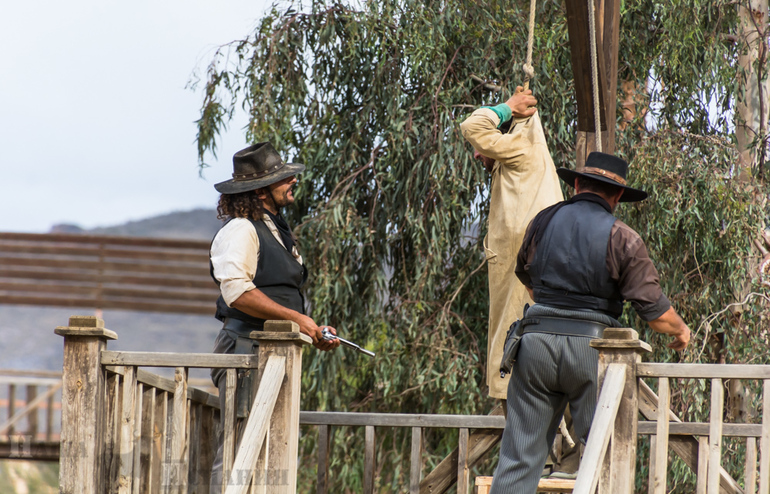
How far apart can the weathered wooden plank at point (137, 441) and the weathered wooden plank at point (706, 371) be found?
1.72 m

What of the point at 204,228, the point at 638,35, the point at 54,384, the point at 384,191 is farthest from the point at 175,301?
the point at 204,228

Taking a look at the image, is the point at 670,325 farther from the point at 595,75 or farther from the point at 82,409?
the point at 82,409

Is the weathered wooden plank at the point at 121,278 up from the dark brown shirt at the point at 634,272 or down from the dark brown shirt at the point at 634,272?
down

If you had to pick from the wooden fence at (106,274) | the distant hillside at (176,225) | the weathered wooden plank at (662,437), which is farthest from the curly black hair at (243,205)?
the distant hillside at (176,225)

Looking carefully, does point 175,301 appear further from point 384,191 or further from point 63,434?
point 63,434

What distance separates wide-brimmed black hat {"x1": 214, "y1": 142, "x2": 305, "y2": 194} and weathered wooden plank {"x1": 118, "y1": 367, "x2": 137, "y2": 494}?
913 millimetres

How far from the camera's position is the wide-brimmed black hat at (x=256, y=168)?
360cm

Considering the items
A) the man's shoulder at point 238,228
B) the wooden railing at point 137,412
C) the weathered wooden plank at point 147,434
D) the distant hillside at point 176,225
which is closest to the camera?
the wooden railing at point 137,412

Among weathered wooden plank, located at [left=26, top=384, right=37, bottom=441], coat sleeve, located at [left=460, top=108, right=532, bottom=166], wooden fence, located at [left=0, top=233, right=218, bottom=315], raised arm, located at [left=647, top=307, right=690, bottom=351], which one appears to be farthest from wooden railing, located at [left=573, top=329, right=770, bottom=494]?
wooden fence, located at [left=0, top=233, right=218, bottom=315]

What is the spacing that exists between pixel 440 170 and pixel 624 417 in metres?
3.07

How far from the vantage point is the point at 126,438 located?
9.98ft

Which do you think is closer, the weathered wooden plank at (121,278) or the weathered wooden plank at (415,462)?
the weathered wooden plank at (415,462)

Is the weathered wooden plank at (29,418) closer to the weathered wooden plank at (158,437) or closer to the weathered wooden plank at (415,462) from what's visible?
the weathered wooden plank at (415,462)

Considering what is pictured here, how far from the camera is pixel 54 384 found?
36.9 feet
